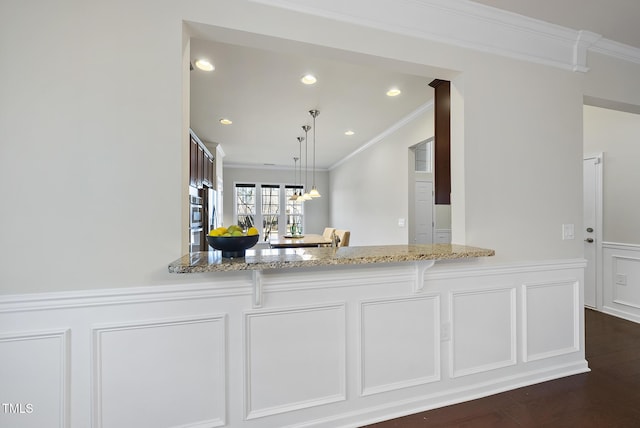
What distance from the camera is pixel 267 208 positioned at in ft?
26.8

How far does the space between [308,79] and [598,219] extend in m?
3.93

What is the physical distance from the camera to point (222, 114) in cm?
379

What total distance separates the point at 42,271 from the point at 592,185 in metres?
5.24

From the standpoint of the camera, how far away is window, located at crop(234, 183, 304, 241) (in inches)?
313

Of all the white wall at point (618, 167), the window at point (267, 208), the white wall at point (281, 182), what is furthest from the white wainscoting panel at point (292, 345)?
the white wall at point (281, 182)

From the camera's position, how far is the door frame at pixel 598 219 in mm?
3418

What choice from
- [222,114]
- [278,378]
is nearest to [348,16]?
[278,378]

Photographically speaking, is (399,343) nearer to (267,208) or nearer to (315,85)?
(315,85)

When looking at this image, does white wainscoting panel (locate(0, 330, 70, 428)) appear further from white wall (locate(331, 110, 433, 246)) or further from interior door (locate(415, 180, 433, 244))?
interior door (locate(415, 180, 433, 244))

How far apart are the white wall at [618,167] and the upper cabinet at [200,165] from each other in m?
5.13

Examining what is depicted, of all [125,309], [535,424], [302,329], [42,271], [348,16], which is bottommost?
[535,424]

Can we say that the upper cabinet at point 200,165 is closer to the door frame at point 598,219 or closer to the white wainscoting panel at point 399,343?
the white wainscoting panel at point 399,343

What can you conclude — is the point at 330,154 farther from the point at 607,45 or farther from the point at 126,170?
the point at 126,170

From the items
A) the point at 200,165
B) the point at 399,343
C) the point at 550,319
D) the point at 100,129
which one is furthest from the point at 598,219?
the point at 200,165
